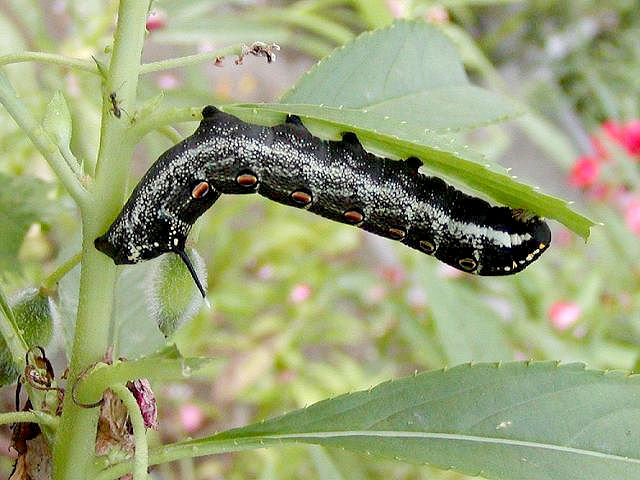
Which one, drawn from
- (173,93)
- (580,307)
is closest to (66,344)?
(173,93)

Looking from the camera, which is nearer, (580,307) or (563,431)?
(563,431)

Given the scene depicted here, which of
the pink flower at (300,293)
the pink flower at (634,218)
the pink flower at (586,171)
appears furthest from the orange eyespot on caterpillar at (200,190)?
the pink flower at (586,171)

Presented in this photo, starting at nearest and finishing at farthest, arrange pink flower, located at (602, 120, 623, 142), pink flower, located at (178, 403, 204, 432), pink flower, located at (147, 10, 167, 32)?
pink flower, located at (147, 10, 167, 32)
pink flower, located at (178, 403, 204, 432)
pink flower, located at (602, 120, 623, 142)

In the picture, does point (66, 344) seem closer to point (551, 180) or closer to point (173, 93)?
point (173, 93)

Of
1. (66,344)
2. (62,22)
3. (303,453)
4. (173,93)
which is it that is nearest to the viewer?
(66,344)

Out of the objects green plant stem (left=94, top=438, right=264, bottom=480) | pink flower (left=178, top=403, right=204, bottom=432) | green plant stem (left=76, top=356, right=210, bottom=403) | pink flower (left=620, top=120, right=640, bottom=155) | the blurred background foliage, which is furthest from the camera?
pink flower (left=620, top=120, right=640, bottom=155)

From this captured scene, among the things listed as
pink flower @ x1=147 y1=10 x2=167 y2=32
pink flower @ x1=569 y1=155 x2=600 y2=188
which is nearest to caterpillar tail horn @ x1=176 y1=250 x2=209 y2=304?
pink flower @ x1=147 y1=10 x2=167 y2=32

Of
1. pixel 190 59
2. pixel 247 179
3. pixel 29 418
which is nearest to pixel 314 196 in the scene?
pixel 247 179

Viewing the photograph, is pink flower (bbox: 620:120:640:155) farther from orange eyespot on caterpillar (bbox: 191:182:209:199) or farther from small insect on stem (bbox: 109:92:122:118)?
small insect on stem (bbox: 109:92:122:118)
